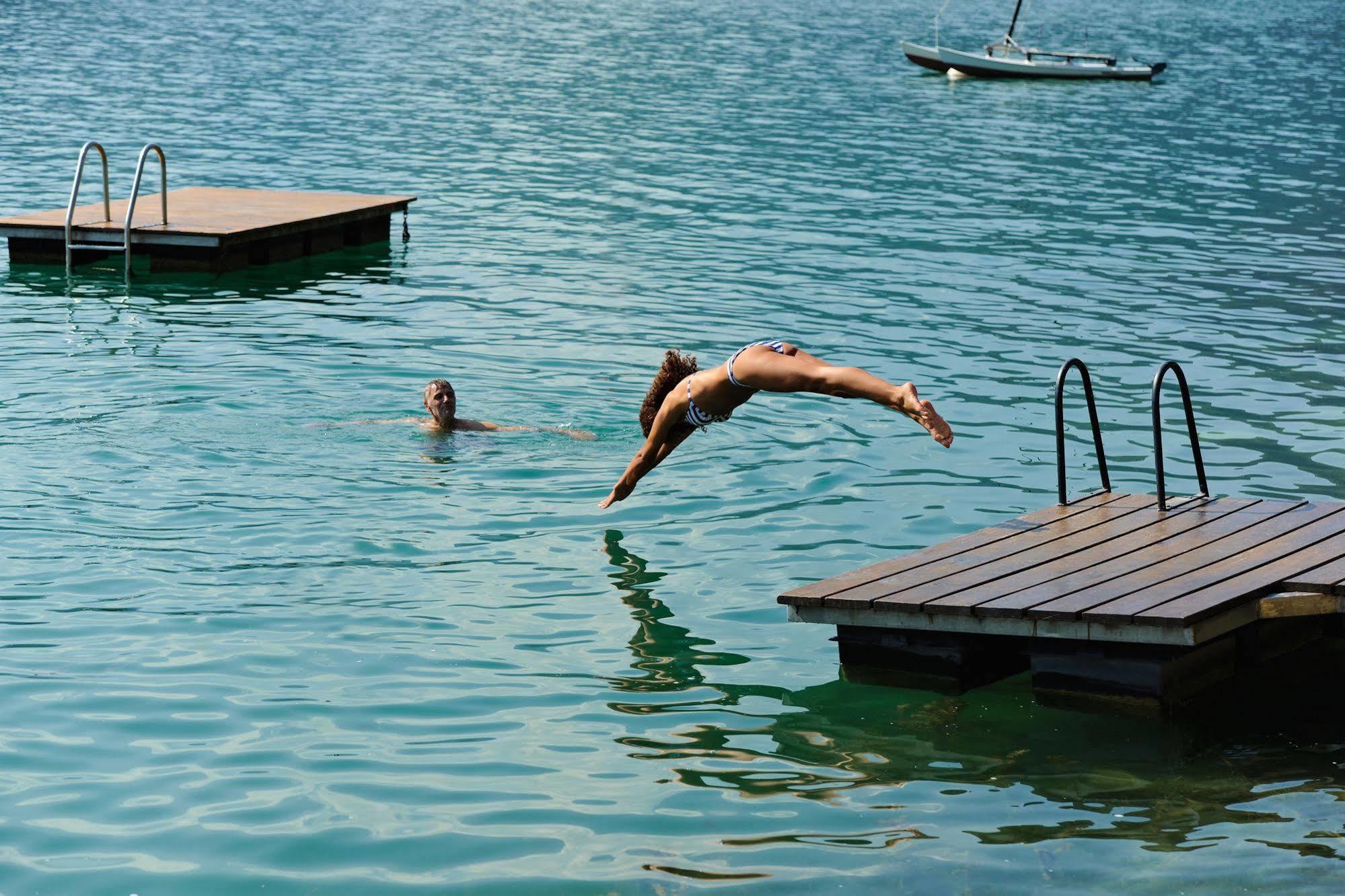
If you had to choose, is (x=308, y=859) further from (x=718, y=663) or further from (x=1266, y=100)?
(x=1266, y=100)

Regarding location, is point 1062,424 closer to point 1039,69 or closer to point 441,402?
point 441,402

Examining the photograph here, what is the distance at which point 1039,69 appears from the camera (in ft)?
174

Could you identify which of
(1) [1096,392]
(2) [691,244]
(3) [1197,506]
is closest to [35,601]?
(3) [1197,506]

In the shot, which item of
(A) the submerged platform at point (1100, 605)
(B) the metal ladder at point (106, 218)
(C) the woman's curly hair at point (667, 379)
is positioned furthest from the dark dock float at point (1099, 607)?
(B) the metal ladder at point (106, 218)

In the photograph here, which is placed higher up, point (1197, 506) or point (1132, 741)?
point (1197, 506)

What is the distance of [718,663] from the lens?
9.20 meters

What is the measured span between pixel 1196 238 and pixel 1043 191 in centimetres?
507

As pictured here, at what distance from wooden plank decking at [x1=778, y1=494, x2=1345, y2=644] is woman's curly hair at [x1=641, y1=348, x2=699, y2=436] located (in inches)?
98.7

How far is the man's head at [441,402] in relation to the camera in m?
13.2

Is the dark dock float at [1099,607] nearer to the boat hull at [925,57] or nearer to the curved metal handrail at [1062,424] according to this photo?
the curved metal handrail at [1062,424]

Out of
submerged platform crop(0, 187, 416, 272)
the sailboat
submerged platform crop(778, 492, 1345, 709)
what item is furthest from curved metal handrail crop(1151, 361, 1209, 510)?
the sailboat

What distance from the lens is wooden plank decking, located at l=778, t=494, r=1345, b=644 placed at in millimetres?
7953

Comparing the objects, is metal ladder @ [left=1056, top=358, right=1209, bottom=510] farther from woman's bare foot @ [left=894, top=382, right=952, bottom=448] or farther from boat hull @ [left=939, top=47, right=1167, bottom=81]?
boat hull @ [left=939, top=47, right=1167, bottom=81]

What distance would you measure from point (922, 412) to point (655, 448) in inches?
108
